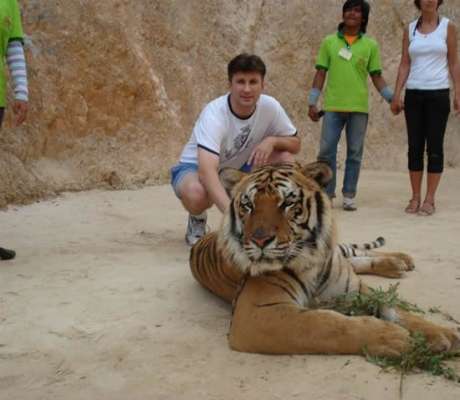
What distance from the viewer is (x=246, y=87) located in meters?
3.95

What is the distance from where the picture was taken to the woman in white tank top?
5.55 m

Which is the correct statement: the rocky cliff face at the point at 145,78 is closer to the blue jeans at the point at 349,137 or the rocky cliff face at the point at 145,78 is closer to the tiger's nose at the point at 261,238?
the blue jeans at the point at 349,137

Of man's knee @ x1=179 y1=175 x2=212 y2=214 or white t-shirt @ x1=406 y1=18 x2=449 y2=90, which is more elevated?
white t-shirt @ x1=406 y1=18 x2=449 y2=90

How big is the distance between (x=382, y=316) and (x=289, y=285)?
16.6 inches

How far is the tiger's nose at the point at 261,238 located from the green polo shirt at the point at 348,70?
359cm

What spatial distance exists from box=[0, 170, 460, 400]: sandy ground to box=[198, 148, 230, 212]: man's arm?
0.49m

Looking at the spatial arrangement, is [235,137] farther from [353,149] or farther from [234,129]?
[353,149]

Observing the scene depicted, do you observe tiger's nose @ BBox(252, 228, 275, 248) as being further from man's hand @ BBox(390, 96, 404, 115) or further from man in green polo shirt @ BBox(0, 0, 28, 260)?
man's hand @ BBox(390, 96, 404, 115)

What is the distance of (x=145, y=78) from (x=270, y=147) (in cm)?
393

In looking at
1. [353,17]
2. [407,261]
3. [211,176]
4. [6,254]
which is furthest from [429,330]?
[353,17]

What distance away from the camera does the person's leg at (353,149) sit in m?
6.01

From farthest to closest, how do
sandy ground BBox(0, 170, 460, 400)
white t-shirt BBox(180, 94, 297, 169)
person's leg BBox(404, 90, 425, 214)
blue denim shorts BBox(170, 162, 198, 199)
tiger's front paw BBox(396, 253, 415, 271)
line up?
person's leg BBox(404, 90, 425, 214)
blue denim shorts BBox(170, 162, 198, 199)
white t-shirt BBox(180, 94, 297, 169)
tiger's front paw BBox(396, 253, 415, 271)
sandy ground BBox(0, 170, 460, 400)

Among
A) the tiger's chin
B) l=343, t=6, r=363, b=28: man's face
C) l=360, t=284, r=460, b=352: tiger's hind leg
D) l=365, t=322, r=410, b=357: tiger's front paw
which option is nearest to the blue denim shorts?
the tiger's chin

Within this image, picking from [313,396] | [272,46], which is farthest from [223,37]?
[313,396]
